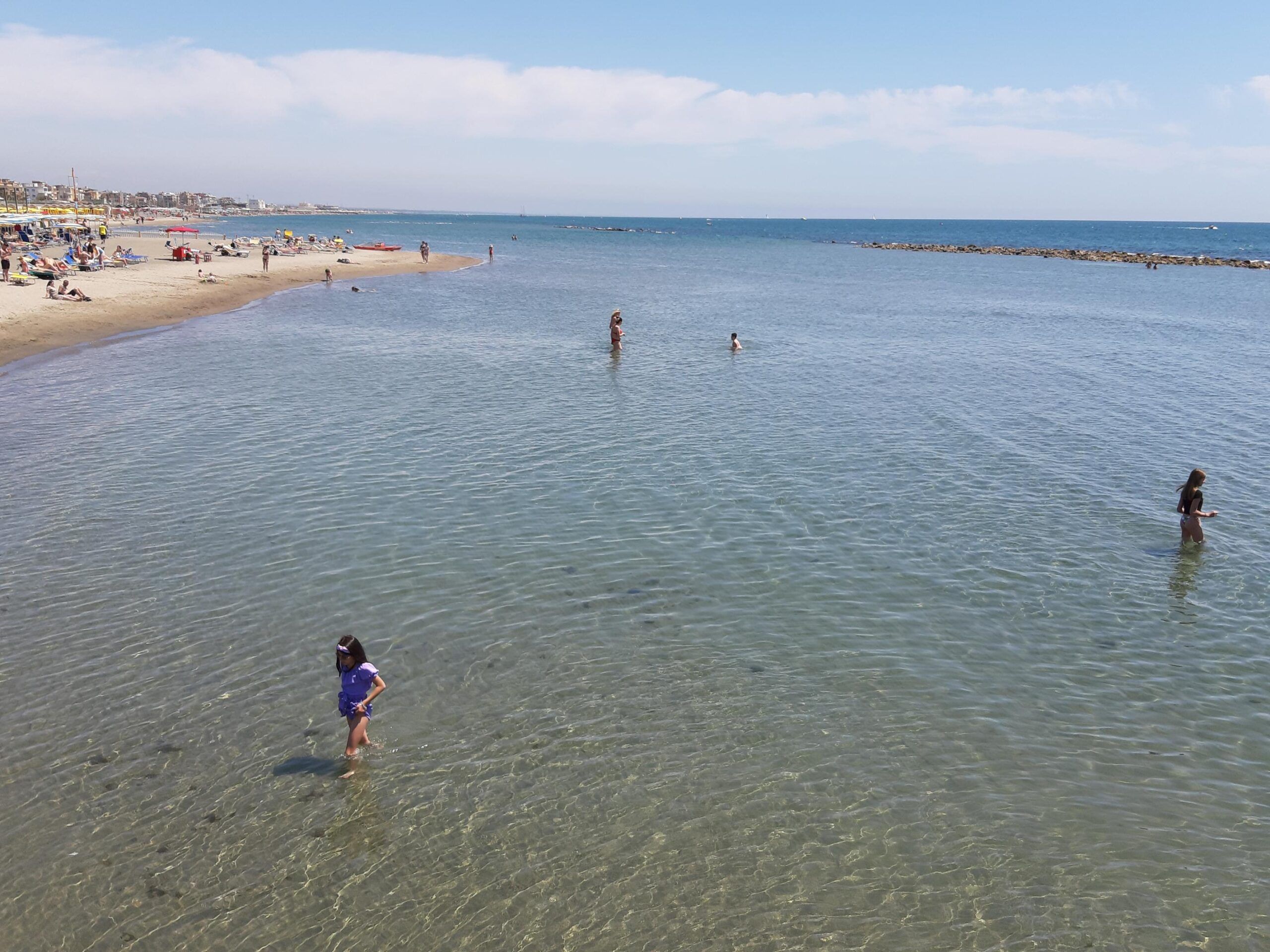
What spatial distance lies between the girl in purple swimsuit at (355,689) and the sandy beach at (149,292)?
33534 mm

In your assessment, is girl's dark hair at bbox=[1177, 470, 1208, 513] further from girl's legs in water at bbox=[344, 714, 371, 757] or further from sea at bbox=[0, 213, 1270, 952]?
girl's legs in water at bbox=[344, 714, 371, 757]

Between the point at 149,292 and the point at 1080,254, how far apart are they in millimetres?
137402

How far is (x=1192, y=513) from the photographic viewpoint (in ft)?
64.4

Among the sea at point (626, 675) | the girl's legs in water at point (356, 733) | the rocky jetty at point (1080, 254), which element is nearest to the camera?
the sea at point (626, 675)

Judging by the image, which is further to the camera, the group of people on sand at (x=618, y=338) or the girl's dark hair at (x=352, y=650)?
the group of people on sand at (x=618, y=338)

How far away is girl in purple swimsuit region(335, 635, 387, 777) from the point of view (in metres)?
11.5

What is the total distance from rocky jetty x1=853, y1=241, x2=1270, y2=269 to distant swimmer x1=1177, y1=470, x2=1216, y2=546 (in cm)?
12078

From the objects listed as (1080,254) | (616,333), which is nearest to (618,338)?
(616,333)

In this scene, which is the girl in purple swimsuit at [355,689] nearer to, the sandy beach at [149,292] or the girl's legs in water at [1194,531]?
the girl's legs in water at [1194,531]

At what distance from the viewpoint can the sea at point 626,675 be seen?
32.8 ft

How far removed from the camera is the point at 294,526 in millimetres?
19766

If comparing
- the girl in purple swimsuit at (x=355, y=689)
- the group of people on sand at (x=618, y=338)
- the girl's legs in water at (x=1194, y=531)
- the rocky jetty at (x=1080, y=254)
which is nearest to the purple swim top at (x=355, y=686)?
the girl in purple swimsuit at (x=355, y=689)

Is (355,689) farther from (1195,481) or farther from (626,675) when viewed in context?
(1195,481)

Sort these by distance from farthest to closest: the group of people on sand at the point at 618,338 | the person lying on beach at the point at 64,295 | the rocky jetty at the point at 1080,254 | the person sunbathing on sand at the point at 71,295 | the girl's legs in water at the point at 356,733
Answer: the rocky jetty at the point at 1080,254, the person sunbathing on sand at the point at 71,295, the person lying on beach at the point at 64,295, the group of people on sand at the point at 618,338, the girl's legs in water at the point at 356,733
